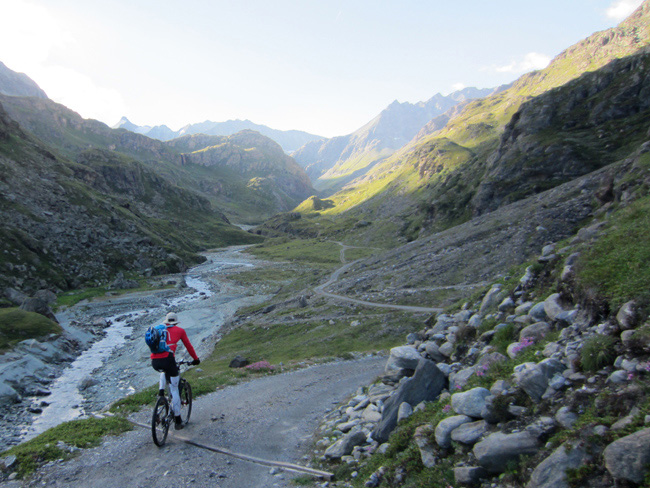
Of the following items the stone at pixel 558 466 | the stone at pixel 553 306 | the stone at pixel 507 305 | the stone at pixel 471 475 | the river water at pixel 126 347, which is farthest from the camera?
the river water at pixel 126 347

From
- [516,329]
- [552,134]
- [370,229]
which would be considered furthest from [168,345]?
[370,229]

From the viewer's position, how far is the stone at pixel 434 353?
583 inches

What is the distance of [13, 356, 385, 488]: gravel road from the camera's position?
11.5 m

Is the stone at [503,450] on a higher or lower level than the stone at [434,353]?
higher

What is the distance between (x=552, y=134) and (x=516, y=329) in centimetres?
9678

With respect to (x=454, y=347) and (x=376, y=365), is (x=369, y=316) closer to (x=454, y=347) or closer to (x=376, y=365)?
(x=376, y=365)

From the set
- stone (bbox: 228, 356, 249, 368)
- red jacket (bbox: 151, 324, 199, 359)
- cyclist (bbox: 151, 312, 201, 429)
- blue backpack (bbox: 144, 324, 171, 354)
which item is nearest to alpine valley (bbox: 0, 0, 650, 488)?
stone (bbox: 228, 356, 249, 368)

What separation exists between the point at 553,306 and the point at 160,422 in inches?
577

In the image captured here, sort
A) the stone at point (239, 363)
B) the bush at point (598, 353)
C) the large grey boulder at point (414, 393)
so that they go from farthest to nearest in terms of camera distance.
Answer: the stone at point (239, 363), the large grey boulder at point (414, 393), the bush at point (598, 353)

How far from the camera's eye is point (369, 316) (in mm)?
43719

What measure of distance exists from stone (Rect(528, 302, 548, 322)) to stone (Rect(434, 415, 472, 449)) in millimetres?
4745

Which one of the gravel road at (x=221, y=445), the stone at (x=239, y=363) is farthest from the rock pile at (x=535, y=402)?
the stone at (x=239, y=363)

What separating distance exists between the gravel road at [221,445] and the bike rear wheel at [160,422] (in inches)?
13.6

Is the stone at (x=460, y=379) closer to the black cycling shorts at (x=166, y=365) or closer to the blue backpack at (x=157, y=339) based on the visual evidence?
the black cycling shorts at (x=166, y=365)
